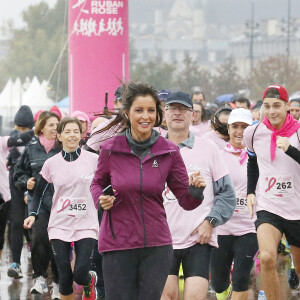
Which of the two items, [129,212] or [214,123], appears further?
[214,123]

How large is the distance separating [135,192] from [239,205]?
3.35 metres

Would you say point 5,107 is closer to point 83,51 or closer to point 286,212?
point 83,51

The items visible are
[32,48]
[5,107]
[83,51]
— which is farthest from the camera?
[32,48]

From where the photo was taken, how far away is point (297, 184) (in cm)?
866

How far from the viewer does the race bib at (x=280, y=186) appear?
8.63 meters

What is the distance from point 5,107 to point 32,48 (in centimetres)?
5046

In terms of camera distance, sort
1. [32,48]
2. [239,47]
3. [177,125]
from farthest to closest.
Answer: [239,47]
[32,48]
[177,125]

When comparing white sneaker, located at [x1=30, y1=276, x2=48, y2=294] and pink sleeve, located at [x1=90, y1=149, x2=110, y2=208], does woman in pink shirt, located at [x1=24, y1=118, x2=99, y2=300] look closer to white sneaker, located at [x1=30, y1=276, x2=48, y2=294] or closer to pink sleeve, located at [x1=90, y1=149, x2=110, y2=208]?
white sneaker, located at [x1=30, y1=276, x2=48, y2=294]

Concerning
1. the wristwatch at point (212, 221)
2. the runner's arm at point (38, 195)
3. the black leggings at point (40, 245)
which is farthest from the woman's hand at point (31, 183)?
the wristwatch at point (212, 221)

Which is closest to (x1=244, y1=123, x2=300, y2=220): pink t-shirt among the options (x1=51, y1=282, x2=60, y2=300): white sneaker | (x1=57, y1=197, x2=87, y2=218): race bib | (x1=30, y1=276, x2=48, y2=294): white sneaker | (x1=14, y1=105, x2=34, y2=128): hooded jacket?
(x1=57, y1=197, x2=87, y2=218): race bib

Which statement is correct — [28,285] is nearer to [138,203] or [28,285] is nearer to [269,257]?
[269,257]

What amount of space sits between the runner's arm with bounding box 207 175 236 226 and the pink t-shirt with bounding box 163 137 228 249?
0.13ft

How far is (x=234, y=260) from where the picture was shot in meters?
9.26

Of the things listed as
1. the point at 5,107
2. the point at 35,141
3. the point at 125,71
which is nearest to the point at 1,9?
the point at 5,107
